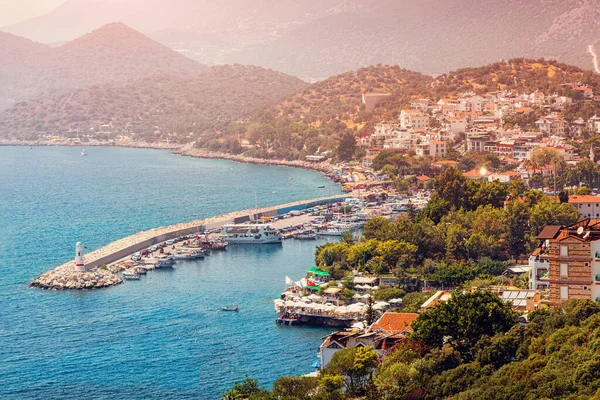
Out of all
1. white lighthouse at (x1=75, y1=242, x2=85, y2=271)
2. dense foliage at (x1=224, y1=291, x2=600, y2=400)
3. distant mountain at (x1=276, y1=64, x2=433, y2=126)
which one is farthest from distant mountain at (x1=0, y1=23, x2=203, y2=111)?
dense foliage at (x1=224, y1=291, x2=600, y2=400)

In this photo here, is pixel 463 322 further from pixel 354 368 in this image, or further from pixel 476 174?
pixel 476 174

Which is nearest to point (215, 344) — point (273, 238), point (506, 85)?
point (273, 238)

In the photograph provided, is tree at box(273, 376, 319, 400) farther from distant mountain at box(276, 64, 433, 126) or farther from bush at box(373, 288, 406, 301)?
distant mountain at box(276, 64, 433, 126)

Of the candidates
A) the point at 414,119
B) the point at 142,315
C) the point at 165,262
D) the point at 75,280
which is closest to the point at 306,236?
the point at 165,262

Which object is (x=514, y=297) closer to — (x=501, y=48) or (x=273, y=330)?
(x=273, y=330)

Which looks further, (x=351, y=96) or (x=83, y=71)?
(x=83, y=71)

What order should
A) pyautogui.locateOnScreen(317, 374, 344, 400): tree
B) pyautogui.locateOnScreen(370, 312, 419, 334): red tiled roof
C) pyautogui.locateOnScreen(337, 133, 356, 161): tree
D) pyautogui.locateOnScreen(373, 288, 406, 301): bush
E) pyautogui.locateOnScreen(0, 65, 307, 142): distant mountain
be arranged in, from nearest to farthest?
1. pyautogui.locateOnScreen(317, 374, 344, 400): tree
2. pyautogui.locateOnScreen(370, 312, 419, 334): red tiled roof
3. pyautogui.locateOnScreen(373, 288, 406, 301): bush
4. pyautogui.locateOnScreen(337, 133, 356, 161): tree
5. pyautogui.locateOnScreen(0, 65, 307, 142): distant mountain
